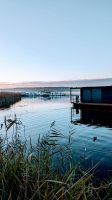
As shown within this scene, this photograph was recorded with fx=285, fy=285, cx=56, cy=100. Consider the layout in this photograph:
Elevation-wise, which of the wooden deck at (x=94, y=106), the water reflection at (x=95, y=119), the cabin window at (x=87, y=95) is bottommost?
the water reflection at (x=95, y=119)

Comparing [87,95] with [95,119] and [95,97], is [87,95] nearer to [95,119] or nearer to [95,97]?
[95,97]

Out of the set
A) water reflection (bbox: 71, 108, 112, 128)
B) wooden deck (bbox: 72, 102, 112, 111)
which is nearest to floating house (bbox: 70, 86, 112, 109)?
wooden deck (bbox: 72, 102, 112, 111)

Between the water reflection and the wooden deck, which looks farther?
the wooden deck

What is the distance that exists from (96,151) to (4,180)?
1231 centimetres

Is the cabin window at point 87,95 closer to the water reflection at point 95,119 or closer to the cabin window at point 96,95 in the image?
the cabin window at point 96,95

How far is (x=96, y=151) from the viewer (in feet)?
56.1

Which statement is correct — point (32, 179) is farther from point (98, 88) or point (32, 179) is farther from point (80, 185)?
point (98, 88)

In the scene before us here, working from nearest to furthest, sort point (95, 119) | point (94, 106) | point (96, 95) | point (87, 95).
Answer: point (95, 119) < point (94, 106) < point (96, 95) < point (87, 95)

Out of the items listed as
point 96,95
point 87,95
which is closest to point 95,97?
point 96,95

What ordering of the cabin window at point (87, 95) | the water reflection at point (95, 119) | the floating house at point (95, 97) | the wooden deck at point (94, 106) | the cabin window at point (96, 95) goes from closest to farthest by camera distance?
the water reflection at point (95, 119)
the wooden deck at point (94, 106)
the floating house at point (95, 97)
the cabin window at point (96, 95)
the cabin window at point (87, 95)

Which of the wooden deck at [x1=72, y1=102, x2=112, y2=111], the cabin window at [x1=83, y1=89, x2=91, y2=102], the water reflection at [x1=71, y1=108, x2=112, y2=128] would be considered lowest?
the water reflection at [x1=71, y1=108, x2=112, y2=128]

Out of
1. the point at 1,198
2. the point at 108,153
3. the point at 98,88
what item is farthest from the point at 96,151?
the point at 98,88

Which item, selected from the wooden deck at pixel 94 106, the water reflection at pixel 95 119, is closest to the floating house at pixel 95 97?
the wooden deck at pixel 94 106

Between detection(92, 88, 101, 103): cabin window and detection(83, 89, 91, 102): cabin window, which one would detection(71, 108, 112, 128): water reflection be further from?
detection(83, 89, 91, 102): cabin window
